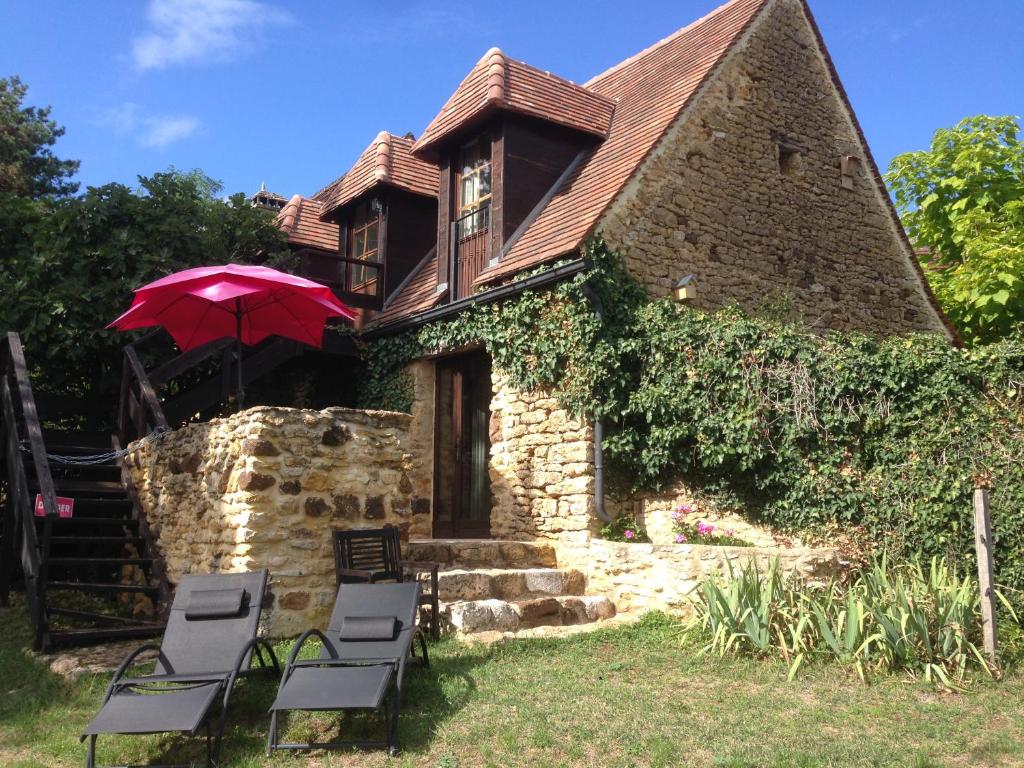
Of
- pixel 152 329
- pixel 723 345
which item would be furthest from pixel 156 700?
pixel 152 329

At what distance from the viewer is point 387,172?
1287cm

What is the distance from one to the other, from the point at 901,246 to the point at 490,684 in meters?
10.2

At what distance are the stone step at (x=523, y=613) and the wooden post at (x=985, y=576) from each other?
125 inches

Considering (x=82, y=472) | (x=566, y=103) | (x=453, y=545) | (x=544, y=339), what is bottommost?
(x=453, y=545)

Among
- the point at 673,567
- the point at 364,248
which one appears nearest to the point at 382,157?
the point at 364,248

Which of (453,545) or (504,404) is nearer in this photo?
(453,545)

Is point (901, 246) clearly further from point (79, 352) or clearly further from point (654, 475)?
point (79, 352)

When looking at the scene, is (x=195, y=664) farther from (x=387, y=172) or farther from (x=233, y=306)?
(x=387, y=172)

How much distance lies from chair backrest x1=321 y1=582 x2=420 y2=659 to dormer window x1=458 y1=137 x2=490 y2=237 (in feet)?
21.4

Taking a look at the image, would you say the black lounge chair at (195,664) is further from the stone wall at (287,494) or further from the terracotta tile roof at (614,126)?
the terracotta tile roof at (614,126)

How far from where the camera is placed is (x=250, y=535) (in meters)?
6.56

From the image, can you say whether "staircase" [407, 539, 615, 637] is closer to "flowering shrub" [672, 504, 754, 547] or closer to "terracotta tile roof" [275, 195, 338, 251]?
"flowering shrub" [672, 504, 754, 547]

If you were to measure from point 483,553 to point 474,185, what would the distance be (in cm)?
515

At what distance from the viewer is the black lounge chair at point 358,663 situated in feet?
14.9
